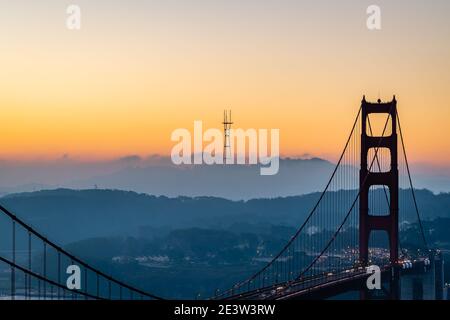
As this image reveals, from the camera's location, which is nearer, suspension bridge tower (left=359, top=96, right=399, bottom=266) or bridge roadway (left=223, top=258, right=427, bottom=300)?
bridge roadway (left=223, top=258, right=427, bottom=300)

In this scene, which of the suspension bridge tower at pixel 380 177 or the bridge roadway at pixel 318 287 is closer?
the bridge roadway at pixel 318 287

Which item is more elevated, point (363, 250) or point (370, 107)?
point (370, 107)

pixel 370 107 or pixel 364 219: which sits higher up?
pixel 370 107
